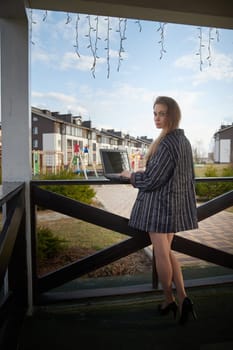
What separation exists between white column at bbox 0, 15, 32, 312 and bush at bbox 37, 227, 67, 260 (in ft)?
3.71

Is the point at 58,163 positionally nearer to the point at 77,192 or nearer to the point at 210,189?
the point at 77,192

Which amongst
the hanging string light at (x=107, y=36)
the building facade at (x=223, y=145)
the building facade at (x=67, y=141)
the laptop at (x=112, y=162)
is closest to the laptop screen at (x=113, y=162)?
the laptop at (x=112, y=162)

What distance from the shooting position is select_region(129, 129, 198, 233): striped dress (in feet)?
5.33

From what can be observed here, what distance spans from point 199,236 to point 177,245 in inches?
58.9

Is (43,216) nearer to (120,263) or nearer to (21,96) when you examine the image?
(120,263)

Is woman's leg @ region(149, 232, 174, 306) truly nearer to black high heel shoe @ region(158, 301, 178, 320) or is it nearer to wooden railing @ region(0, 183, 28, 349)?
black high heel shoe @ region(158, 301, 178, 320)

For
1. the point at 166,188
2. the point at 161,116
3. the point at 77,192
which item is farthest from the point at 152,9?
the point at 77,192

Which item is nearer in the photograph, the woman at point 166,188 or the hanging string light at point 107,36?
the woman at point 166,188

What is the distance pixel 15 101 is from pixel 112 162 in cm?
80

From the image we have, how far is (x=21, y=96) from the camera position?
1923mm

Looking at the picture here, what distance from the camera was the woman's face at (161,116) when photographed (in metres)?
1.75

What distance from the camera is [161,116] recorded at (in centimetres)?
176

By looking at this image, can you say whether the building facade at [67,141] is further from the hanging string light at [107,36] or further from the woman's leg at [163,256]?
the woman's leg at [163,256]

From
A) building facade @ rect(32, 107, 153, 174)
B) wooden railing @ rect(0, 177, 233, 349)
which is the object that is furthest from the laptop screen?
building facade @ rect(32, 107, 153, 174)
